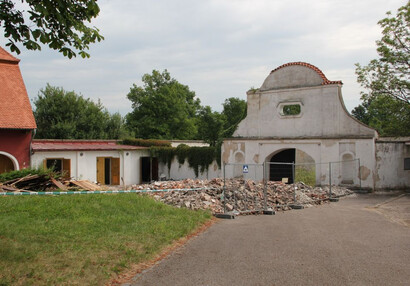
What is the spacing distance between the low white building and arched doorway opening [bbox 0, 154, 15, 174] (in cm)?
124

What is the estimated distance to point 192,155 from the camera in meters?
30.6

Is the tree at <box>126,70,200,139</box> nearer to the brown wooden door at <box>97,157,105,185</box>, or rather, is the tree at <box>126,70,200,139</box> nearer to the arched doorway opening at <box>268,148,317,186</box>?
the brown wooden door at <box>97,157,105,185</box>

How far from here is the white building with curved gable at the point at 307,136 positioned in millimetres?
22094

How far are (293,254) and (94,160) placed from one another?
22.5 meters

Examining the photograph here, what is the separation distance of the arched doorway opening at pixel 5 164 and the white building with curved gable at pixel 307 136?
45.3 ft

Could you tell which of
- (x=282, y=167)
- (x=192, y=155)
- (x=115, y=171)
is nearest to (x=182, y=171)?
(x=192, y=155)

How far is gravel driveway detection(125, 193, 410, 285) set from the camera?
22.1 ft

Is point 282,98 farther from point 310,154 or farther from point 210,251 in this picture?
point 210,251

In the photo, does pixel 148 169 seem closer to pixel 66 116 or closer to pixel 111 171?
pixel 111 171

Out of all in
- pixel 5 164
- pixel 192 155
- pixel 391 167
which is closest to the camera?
pixel 391 167

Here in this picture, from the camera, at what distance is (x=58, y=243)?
318 inches

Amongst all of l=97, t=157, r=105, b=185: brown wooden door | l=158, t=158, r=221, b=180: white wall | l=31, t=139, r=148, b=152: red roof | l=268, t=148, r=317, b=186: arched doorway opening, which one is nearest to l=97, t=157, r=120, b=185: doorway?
l=97, t=157, r=105, b=185: brown wooden door

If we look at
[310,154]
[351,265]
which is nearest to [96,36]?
[351,265]

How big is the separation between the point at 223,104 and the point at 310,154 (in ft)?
95.2
